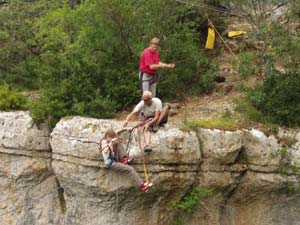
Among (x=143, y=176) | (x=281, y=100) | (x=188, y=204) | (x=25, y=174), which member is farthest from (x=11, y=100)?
(x=281, y=100)

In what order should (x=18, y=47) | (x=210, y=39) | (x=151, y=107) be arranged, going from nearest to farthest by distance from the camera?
(x=151, y=107) → (x=18, y=47) → (x=210, y=39)

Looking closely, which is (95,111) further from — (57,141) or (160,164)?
(160,164)

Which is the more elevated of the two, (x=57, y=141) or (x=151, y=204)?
(x=57, y=141)

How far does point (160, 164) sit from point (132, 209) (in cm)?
147

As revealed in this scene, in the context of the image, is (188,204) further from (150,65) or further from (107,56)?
(107,56)

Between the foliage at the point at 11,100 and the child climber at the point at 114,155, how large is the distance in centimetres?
376

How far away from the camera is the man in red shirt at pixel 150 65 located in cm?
1211

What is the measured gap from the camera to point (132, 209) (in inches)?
488

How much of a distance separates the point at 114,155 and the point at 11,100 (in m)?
4.21

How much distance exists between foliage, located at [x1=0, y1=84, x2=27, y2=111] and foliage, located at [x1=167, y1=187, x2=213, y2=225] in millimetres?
5194

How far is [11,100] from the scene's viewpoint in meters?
13.8

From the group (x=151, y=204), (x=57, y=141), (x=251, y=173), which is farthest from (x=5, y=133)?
(x=251, y=173)

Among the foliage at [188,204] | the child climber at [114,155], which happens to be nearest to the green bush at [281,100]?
the foliage at [188,204]

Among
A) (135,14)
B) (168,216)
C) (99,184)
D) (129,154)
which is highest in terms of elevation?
(135,14)
